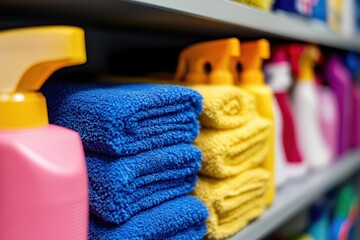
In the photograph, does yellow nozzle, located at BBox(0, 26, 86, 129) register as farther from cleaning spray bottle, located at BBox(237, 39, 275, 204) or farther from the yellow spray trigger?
cleaning spray bottle, located at BBox(237, 39, 275, 204)

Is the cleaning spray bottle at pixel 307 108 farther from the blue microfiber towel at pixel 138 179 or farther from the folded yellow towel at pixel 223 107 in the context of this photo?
the blue microfiber towel at pixel 138 179

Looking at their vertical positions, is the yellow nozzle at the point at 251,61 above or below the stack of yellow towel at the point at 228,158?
above

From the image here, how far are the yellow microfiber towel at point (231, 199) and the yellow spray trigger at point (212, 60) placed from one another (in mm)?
157

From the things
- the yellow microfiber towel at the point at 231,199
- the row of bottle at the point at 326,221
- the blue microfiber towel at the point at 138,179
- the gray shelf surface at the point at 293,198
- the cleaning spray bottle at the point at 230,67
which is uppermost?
the cleaning spray bottle at the point at 230,67

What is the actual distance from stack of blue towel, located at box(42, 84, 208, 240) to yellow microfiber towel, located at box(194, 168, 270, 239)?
1.4 inches

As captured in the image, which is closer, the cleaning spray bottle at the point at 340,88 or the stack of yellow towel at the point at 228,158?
the stack of yellow towel at the point at 228,158

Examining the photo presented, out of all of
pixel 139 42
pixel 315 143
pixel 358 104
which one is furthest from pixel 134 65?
pixel 358 104

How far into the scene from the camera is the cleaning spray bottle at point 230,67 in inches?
25.9

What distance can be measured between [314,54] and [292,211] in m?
0.37

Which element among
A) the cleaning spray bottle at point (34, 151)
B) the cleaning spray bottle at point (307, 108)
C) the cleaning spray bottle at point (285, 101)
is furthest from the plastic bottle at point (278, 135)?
the cleaning spray bottle at point (34, 151)

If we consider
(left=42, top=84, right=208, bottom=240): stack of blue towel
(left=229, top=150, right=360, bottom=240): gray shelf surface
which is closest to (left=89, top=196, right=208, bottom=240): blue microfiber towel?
(left=42, top=84, right=208, bottom=240): stack of blue towel

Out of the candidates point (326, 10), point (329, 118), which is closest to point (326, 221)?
point (329, 118)

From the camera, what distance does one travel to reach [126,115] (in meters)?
0.45

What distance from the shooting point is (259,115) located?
2.44 feet
